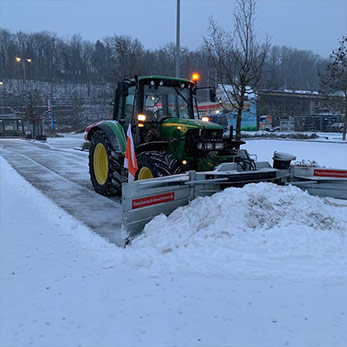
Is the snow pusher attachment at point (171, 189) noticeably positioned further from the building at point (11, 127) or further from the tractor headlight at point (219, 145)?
the building at point (11, 127)

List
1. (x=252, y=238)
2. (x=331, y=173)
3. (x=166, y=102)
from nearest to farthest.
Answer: (x=252, y=238)
(x=331, y=173)
(x=166, y=102)

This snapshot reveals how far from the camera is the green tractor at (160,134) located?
5879 millimetres

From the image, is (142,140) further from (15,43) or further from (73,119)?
(15,43)

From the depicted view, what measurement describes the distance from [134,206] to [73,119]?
56463 mm

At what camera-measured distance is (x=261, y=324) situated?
107 inches

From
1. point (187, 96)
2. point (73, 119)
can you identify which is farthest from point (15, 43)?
point (187, 96)

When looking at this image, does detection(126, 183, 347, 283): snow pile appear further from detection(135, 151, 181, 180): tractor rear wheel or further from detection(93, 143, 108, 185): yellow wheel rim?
detection(93, 143, 108, 185): yellow wheel rim

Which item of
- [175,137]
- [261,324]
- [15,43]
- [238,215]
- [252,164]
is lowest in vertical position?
[261,324]

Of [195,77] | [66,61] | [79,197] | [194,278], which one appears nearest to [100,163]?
[79,197]

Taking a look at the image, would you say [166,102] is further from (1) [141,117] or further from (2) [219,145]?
(2) [219,145]

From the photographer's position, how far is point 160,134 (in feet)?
20.9

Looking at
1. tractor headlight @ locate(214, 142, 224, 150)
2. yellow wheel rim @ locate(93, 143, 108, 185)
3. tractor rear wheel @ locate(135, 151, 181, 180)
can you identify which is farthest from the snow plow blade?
yellow wheel rim @ locate(93, 143, 108, 185)

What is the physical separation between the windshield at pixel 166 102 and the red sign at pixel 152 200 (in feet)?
7.22

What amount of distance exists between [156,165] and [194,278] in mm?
2417
